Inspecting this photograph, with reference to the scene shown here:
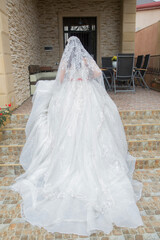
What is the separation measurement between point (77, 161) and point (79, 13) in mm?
7063

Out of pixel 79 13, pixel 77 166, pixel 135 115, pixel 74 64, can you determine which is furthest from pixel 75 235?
pixel 79 13

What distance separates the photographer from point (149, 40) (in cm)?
720

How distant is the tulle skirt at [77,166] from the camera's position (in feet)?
5.67

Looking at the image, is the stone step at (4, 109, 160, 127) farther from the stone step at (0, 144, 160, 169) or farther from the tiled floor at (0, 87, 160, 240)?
the tiled floor at (0, 87, 160, 240)

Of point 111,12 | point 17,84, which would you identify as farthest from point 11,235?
point 111,12

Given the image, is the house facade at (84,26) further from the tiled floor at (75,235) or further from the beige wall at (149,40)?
the tiled floor at (75,235)

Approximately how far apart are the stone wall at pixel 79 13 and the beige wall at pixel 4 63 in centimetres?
442

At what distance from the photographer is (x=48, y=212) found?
1.80m

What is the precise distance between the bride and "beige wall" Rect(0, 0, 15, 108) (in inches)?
41.8

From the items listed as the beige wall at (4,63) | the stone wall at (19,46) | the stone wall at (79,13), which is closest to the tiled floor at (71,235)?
the beige wall at (4,63)

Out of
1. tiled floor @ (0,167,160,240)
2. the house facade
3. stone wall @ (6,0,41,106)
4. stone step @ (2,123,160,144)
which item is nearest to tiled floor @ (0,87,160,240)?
tiled floor @ (0,167,160,240)

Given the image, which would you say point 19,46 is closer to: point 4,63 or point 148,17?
point 4,63

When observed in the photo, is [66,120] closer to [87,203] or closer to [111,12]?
[87,203]

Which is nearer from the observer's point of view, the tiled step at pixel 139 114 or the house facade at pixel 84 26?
the tiled step at pixel 139 114
